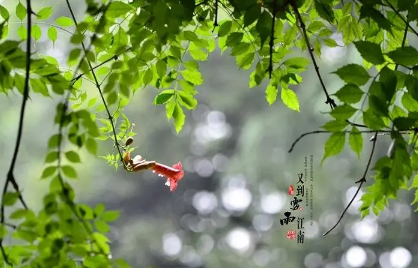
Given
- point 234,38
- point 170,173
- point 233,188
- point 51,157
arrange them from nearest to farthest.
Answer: point 51,157, point 234,38, point 170,173, point 233,188

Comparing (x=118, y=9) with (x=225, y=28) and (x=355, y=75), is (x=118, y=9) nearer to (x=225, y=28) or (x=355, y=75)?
(x=225, y=28)

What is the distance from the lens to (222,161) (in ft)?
8.97

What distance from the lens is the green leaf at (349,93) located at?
1.34ft

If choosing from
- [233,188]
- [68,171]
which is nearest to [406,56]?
[68,171]

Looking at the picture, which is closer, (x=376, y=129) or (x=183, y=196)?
(x=376, y=129)

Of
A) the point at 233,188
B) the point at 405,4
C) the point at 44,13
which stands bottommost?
the point at 405,4

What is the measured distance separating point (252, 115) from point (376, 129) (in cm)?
230

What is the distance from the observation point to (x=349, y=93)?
41 centimetres

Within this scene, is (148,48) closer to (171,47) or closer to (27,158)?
(171,47)

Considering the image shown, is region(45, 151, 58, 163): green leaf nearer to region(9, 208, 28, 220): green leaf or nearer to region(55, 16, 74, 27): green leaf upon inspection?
region(9, 208, 28, 220): green leaf

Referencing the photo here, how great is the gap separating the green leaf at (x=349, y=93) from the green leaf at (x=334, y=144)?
0.02 metres

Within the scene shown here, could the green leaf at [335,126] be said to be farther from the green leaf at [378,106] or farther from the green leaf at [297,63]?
the green leaf at [297,63]

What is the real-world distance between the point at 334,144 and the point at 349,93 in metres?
0.03

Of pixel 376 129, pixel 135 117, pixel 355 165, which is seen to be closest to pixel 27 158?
pixel 135 117
